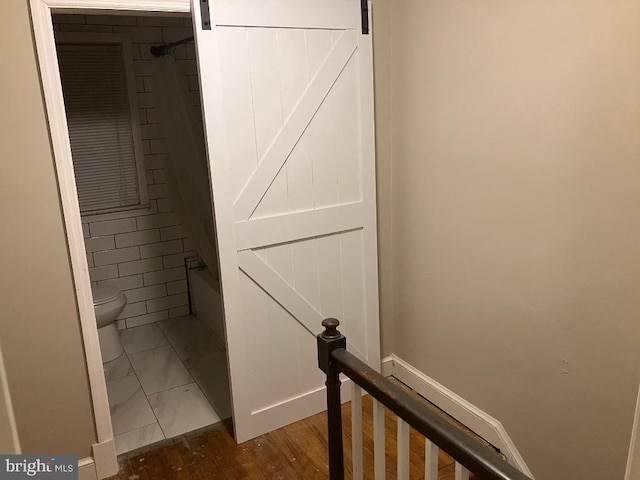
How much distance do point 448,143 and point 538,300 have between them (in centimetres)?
Answer: 82

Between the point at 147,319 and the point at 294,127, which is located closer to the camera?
the point at 294,127

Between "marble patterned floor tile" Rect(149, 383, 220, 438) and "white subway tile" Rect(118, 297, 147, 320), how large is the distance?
1.15m

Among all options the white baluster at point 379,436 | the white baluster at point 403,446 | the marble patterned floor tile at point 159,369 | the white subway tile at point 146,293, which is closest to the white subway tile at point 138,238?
the white subway tile at point 146,293

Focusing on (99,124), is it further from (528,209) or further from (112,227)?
(528,209)

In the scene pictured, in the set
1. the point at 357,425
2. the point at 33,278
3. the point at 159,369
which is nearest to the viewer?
the point at 357,425

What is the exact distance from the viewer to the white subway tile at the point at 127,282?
3870 millimetres

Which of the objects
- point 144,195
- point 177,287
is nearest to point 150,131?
point 144,195

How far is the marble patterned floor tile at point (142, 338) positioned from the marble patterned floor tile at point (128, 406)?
0.44 meters

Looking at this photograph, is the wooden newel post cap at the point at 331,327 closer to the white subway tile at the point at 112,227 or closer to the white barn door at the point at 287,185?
the white barn door at the point at 287,185

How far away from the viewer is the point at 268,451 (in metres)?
2.47

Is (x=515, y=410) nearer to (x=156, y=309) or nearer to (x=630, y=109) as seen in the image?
(x=630, y=109)

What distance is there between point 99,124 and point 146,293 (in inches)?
52.0

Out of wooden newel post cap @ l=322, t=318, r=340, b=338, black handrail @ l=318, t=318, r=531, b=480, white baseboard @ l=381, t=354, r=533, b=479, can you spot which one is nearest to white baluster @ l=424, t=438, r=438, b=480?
black handrail @ l=318, t=318, r=531, b=480

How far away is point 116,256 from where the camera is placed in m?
3.85
